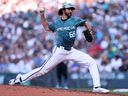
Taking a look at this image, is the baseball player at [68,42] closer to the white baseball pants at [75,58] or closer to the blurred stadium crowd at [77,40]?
the white baseball pants at [75,58]

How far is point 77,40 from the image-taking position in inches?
635

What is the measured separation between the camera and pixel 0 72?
15.8 m

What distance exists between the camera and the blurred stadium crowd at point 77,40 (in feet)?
50.8

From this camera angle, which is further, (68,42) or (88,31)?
(88,31)

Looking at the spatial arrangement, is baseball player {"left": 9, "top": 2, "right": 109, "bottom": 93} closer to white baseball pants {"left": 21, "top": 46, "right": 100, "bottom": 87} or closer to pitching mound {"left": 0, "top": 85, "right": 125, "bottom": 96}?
white baseball pants {"left": 21, "top": 46, "right": 100, "bottom": 87}

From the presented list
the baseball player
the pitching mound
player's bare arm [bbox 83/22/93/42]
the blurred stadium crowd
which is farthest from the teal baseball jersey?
the blurred stadium crowd

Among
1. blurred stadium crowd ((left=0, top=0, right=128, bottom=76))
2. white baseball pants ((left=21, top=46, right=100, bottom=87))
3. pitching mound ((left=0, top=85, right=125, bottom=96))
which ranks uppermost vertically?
blurred stadium crowd ((left=0, top=0, right=128, bottom=76))

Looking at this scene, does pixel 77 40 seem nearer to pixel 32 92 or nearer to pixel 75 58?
pixel 75 58

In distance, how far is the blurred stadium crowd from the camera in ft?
50.8

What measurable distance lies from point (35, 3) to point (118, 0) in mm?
3220

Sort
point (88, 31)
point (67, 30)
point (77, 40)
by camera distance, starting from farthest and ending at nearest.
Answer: point (77, 40) → point (88, 31) → point (67, 30)

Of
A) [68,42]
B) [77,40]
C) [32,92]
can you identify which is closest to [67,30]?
[68,42]

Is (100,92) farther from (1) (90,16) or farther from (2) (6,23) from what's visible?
(2) (6,23)

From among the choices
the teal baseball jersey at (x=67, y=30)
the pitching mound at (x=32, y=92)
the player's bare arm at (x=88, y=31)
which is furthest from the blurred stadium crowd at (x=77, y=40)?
the teal baseball jersey at (x=67, y=30)
